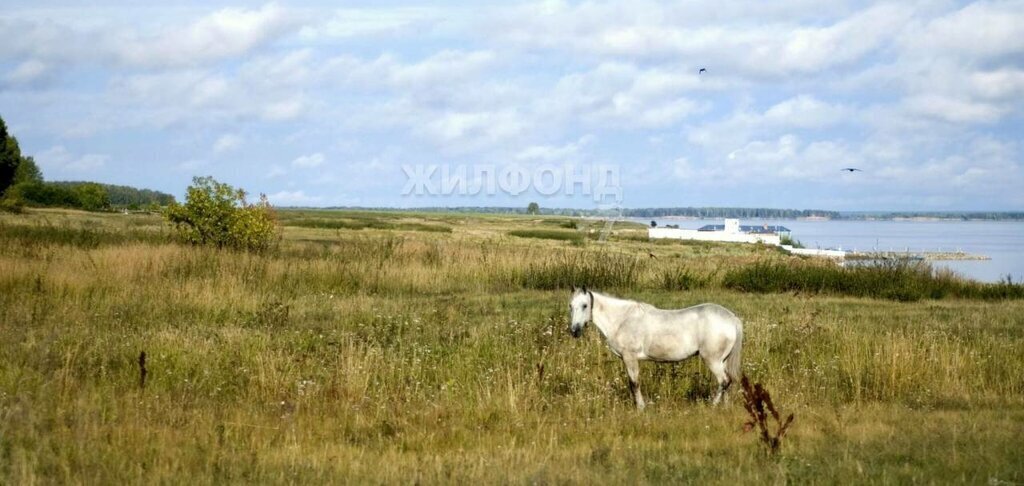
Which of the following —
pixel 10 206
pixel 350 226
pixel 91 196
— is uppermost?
pixel 91 196

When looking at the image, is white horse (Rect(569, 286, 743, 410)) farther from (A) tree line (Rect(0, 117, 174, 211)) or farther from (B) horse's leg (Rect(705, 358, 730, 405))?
(A) tree line (Rect(0, 117, 174, 211))

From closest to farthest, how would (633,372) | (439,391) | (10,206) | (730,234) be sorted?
1. (633,372)
2. (439,391)
3. (10,206)
4. (730,234)

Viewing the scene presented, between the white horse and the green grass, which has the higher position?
the white horse

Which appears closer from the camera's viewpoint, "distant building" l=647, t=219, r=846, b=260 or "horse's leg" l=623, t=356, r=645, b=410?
"horse's leg" l=623, t=356, r=645, b=410

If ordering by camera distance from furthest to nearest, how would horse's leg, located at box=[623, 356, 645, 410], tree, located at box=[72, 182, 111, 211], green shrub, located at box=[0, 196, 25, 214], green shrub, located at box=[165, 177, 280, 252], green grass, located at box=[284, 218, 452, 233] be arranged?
tree, located at box=[72, 182, 111, 211]
green grass, located at box=[284, 218, 452, 233]
green shrub, located at box=[0, 196, 25, 214]
green shrub, located at box=[165, 177, 280, 252]
horse's leg, located at box=[623, 356, 645, 410]

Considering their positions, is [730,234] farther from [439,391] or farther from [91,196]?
[439,391]

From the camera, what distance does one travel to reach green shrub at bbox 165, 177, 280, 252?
26.6 meters

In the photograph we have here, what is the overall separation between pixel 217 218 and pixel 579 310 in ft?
62.5

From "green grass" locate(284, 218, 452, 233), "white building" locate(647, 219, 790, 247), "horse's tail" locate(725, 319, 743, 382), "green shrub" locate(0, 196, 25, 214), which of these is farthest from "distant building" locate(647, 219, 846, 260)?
"horse's tail" locate(725, 319, 743, 382)

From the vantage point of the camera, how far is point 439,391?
10953 mm

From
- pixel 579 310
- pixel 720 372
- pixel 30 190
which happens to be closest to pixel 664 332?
pixel 720 372

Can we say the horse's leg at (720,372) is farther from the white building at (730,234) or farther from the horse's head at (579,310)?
the white building at (730,234)

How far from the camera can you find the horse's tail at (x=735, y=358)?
10.4m

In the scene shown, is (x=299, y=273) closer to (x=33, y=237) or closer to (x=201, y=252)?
(x=201, y=252)
